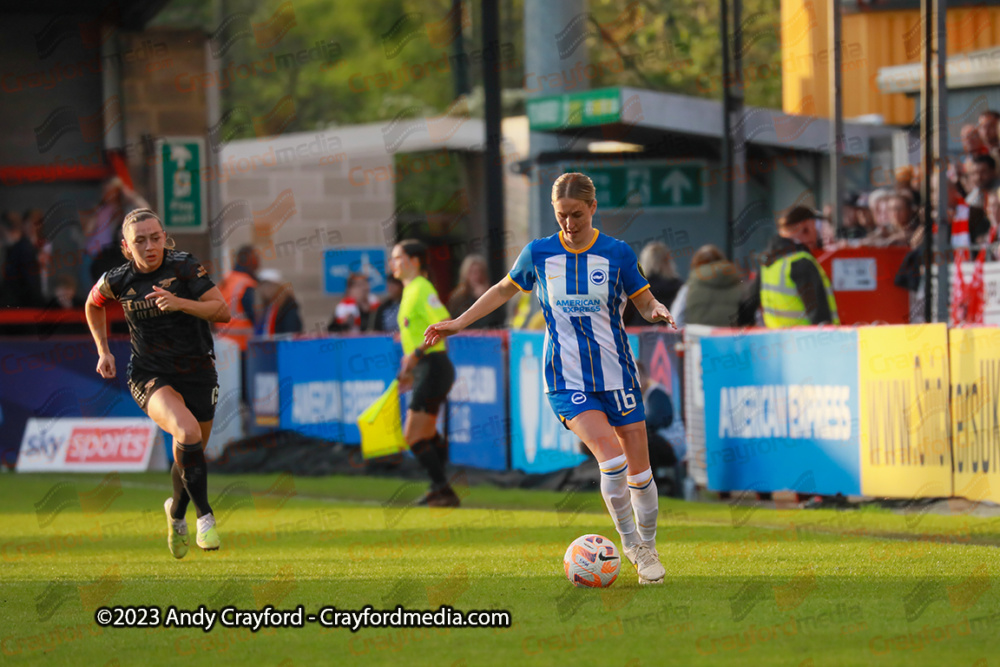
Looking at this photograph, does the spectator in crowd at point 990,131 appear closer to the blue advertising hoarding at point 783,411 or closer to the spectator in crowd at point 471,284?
the blue advertising hoarding at point 783,411

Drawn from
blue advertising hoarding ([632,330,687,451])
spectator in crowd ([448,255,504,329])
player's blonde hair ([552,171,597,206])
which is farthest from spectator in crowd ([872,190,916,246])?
player's blonde hair ([552,171,597,206])

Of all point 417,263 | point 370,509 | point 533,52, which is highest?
point 533,52

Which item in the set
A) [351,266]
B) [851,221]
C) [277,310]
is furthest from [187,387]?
[351,266]

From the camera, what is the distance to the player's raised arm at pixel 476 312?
746cm

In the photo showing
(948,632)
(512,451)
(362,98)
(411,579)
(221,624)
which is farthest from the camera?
(362,98)

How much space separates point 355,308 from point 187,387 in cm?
1172

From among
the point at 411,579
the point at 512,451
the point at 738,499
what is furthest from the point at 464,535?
the point at 512,451

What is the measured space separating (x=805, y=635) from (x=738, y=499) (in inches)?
240

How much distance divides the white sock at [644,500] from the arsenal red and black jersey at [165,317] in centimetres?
291

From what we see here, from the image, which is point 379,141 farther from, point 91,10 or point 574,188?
point 574,188

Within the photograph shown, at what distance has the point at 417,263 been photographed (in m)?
12.0

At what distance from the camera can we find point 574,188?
712 centimetres

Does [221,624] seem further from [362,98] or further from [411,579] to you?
[362,98]

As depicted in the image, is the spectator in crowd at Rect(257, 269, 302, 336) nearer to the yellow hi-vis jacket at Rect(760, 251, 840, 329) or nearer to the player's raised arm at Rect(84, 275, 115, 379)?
the yellow hi-vis jacket at Rect(760, 251, 840, 329)
